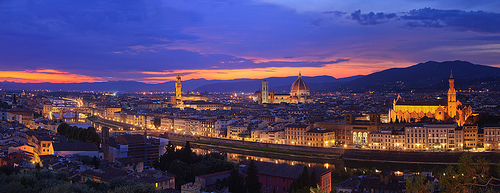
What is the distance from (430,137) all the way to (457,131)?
1537mm

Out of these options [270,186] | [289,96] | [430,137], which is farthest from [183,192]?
[289,96]

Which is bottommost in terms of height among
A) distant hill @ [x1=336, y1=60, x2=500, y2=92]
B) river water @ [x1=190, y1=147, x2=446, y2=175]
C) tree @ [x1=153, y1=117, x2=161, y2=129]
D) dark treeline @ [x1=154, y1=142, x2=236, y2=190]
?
river water @ [x1=190, y1=147, x2=446, y2=175]

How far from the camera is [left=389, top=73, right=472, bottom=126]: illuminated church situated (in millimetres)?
35656

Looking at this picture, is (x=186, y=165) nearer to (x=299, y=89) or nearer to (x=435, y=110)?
(x=435, y=110)

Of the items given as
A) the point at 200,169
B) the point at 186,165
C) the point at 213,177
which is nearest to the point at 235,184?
the point at 213,177

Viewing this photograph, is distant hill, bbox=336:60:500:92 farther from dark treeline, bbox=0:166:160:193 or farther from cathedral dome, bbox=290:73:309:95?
dark treeline, bbox=0:166:160:193

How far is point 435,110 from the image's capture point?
37531 mm

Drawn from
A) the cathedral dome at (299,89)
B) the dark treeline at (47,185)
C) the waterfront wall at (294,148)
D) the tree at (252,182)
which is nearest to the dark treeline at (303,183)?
the tree at (252,182)

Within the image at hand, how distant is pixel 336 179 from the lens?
20500 mm

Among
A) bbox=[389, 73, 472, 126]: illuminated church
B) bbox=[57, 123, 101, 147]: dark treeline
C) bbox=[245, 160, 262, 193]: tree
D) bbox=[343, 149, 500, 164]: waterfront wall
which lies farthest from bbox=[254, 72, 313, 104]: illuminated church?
bbox=[245, 160, 262, 193]: tree

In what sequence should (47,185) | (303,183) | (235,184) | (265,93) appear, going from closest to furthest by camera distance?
(47,185)
(303,183)
(235,184)
(265,93)

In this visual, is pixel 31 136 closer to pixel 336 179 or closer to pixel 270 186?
pixel 270 186

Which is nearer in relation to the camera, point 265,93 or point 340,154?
point 340,154

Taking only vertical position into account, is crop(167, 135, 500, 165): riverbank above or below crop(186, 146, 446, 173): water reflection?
above
